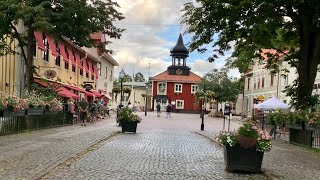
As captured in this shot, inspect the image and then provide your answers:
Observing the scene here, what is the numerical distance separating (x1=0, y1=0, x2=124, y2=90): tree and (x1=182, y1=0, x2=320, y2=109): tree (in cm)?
519

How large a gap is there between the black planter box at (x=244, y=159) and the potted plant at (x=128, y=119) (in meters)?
12.0

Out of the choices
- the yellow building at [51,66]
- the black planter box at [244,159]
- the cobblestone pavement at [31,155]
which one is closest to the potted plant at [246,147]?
the black planter box at [244,159]

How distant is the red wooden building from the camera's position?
87.1 metres

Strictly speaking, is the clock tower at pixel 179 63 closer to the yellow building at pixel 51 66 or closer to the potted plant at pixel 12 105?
the yellow building at pixel 51 66

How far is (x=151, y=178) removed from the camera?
9305 mm

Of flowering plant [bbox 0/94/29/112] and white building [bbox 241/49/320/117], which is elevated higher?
white building [bbox 241/49/320/117]

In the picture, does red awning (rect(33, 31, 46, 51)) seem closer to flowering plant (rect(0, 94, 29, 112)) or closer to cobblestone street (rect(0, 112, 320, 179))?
flowering plant (rect(0, 94, 29, 112))

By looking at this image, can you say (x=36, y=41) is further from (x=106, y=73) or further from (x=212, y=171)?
(x=106, y=73)

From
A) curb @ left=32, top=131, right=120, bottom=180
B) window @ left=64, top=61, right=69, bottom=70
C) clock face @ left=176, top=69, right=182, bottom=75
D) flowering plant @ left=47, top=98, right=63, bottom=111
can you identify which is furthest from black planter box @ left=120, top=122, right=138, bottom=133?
clock face @ left=176, top=69, right=182, bottom=75

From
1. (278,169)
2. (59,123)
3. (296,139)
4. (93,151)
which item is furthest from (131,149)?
(59,123)

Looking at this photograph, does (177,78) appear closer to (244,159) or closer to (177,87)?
(177,87)

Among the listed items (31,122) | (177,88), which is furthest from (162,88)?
(31,122)

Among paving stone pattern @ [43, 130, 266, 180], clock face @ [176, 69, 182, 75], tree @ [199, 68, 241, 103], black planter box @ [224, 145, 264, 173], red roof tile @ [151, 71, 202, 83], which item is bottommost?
paving stone pattern @ [43, 130, 266, 180]

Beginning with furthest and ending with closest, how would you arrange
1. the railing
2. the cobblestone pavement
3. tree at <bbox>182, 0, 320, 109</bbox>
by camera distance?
tree at <bbox>182, 0, 320, 109</bbox> < the railing < the cobblestone pavement
